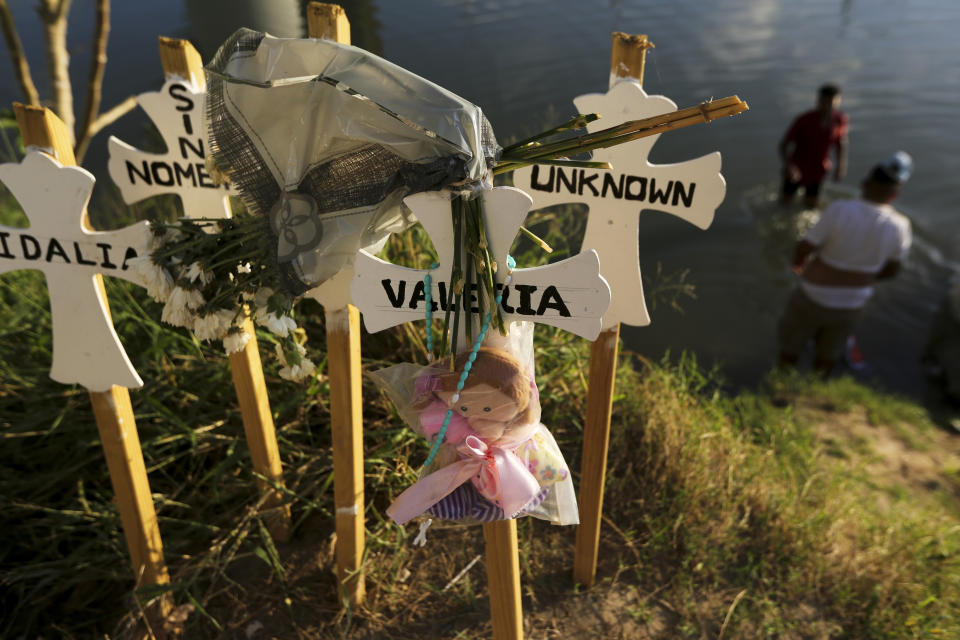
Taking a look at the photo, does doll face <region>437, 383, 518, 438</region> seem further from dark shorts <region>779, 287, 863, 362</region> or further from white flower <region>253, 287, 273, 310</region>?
dark shorts <region>779, 287, 863, 362</region>

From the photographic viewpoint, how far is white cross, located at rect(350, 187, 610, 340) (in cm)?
121

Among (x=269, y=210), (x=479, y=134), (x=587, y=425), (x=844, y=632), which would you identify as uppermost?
(x=479, y=134)

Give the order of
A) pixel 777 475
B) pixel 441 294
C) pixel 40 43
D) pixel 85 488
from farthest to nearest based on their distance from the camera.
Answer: pixel 40 43
pixel 777 475
pixel 85 488
pixel 441 294

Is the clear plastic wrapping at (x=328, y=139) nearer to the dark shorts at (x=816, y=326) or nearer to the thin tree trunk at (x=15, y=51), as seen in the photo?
the thin tree trunk at (x=15, y=51)

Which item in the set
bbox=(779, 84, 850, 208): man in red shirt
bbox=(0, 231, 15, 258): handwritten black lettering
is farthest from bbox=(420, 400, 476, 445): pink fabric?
bbox=(779, 84, 850, 208): man in red shirt

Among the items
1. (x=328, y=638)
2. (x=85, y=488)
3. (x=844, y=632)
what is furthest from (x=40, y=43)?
(x=844, y=632)

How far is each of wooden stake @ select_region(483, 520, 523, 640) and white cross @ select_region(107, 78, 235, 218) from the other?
99 cm

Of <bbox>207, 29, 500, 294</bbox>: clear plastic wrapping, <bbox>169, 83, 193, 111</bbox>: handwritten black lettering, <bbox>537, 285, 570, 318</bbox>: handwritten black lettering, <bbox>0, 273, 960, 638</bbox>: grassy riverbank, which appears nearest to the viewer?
<bbox>207, 29, 500, 294</bbox>: clear plastic wrapping

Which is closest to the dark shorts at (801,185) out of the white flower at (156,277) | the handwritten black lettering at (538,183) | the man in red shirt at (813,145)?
the man in red shirt at (813,145)

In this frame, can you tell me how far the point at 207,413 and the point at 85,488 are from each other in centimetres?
46

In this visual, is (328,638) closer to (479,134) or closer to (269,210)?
(269,210)

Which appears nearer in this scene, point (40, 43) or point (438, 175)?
point (438, 175)

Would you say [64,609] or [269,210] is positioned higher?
[269,210]

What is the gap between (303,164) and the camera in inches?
47.6
